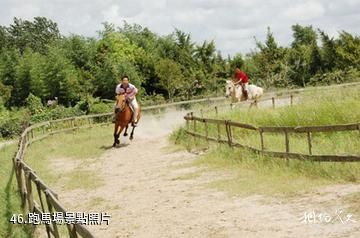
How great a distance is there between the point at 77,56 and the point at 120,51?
17.5 feet

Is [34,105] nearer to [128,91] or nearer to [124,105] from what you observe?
[128,91]

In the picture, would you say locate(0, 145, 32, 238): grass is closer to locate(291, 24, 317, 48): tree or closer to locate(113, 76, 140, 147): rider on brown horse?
locate(113, 76, 140, 147): rider on brown horse

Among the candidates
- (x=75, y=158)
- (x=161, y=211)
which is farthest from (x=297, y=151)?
(x=75, y=158)

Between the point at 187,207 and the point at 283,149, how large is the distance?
4.03 m

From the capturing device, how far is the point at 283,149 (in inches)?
525

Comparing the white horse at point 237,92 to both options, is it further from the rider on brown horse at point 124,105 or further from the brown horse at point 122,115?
the brown horse at point 122,115

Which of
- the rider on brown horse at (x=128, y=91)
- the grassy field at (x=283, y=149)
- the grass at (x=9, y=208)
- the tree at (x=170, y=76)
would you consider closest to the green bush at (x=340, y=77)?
the tree at (x=170, y=76)

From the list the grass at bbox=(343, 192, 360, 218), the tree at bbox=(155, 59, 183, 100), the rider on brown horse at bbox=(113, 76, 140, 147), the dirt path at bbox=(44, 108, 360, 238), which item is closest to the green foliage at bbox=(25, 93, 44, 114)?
the tree at bbox=(155, 59, 183, 100)

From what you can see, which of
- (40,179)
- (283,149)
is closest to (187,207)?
(40,179)

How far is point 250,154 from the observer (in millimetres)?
13695

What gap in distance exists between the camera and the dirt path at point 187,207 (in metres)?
8.11

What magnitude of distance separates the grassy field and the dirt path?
45 cm

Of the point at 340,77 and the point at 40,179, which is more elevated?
the point at 340,77

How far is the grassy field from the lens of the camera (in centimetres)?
1056
